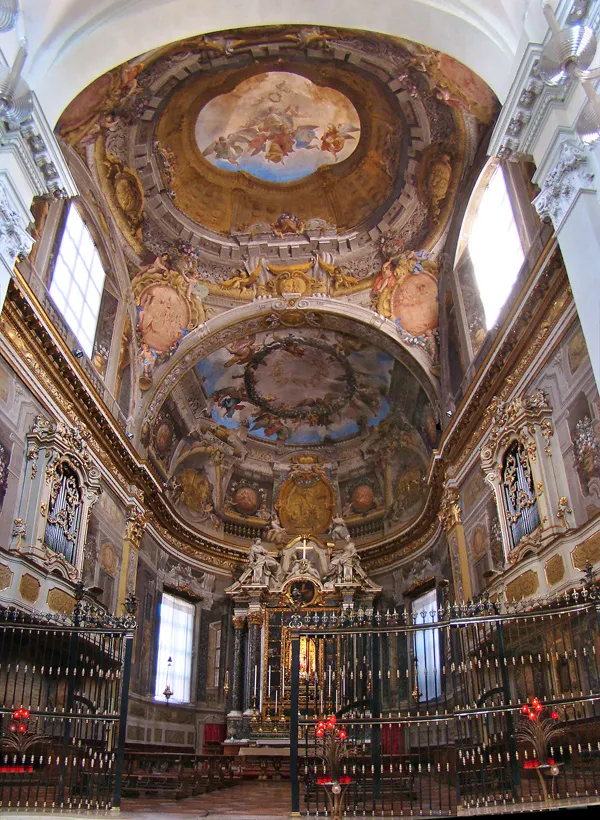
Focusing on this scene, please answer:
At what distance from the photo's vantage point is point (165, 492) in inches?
776

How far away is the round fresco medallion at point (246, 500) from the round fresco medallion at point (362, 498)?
11.4ft

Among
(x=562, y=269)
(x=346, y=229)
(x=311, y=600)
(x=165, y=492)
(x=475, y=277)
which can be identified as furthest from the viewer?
(x=311, y=600)

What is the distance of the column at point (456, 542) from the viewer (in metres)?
15.3

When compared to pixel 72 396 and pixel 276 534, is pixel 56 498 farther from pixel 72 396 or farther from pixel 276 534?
pixel 276 534

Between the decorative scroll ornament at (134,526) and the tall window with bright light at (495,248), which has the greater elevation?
the tall window with bright light at (495,248)

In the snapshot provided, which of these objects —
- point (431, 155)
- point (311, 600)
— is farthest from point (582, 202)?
point (311, 600)

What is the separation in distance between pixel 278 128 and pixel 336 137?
1484mm

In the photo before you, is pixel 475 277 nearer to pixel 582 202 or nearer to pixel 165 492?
pixel 582 202

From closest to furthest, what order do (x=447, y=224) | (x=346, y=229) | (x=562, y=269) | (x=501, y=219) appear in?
1. (x=562, y=269)
2. (x=501, y=219)
3. (x=447, y=224)
4. (x=346, y=229)

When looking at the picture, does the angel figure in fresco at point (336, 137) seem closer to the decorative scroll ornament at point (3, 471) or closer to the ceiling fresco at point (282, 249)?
the ceiling fresco at point (282, 249)

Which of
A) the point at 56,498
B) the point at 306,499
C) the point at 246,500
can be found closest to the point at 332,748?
Result: the point at 56,498

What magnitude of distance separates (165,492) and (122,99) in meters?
10.4

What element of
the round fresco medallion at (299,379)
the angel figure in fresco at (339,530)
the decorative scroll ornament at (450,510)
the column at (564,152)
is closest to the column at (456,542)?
the decorative scroll ornament at (450,510)

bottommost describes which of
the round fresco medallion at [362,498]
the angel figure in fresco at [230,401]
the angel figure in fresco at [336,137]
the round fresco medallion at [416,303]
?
the round fresco medallion at [362,498]
